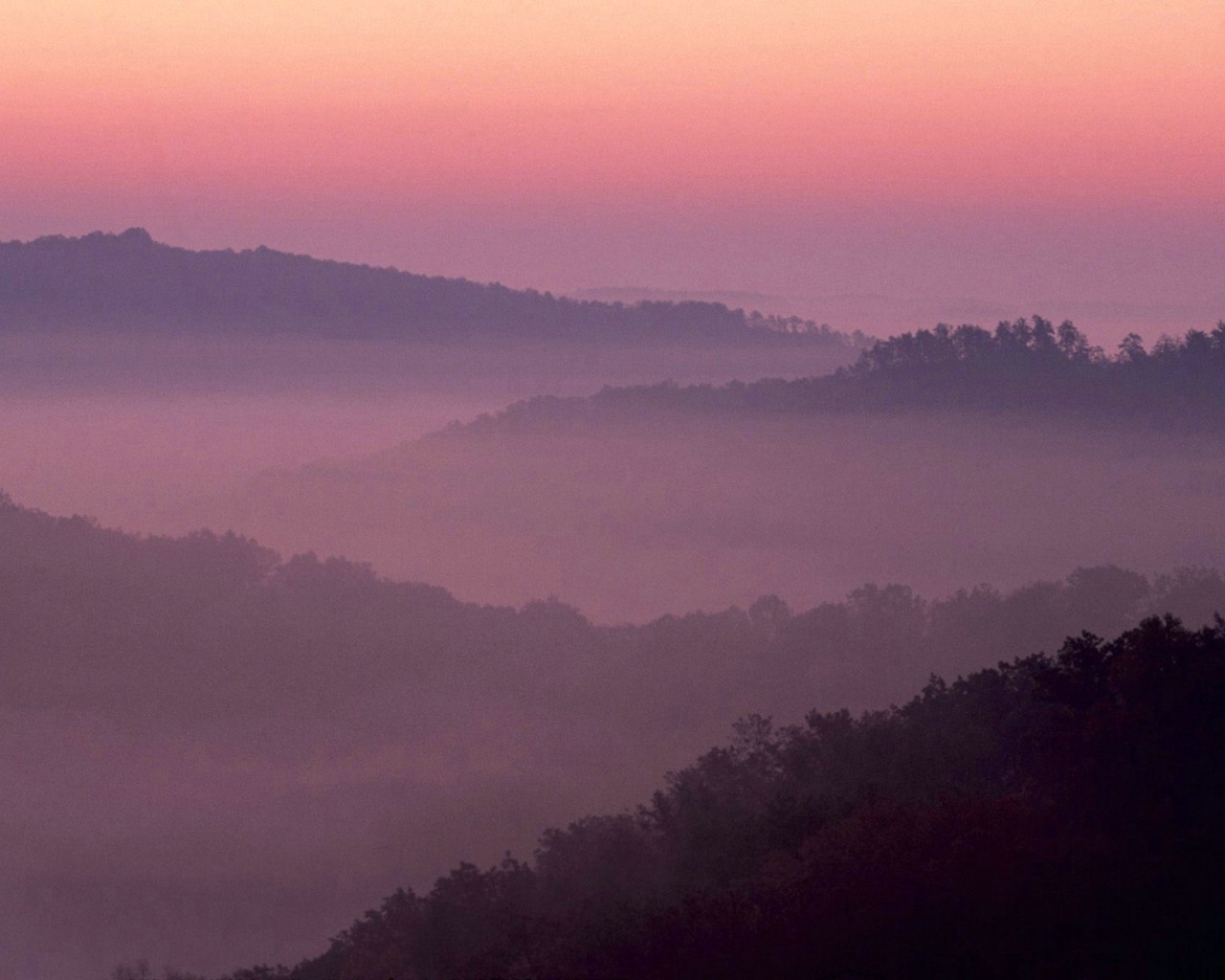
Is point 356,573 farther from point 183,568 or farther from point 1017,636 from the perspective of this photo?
point 1017,636

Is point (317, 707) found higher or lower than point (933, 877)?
higher

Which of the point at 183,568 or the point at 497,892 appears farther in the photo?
the point at 183,568

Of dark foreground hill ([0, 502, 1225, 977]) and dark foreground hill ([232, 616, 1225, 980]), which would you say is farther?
dark foreground hill ([0, 502, 1225, 977])

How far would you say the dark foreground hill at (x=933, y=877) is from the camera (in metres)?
22.5

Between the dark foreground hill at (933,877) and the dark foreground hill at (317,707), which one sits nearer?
the dark foreground hill at (933,877)

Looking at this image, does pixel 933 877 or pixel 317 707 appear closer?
pixel 933 877

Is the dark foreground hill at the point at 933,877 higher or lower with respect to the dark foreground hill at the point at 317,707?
lower

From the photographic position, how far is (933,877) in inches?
974

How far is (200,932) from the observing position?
80.0m

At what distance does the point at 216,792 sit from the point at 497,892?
85.9 m

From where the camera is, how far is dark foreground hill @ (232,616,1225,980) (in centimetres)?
2253

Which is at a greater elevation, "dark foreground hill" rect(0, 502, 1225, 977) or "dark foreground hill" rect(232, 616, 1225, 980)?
"dark foreground hill" rect(0, 502, 1225, 977)

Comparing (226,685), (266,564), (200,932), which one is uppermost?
(266,564)

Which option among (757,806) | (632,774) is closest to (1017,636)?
(632,774)
